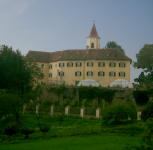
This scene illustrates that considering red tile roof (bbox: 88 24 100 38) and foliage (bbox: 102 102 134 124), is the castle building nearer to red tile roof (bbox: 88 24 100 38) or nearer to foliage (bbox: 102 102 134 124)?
red tile roof (bbox: 88 24 100 38)

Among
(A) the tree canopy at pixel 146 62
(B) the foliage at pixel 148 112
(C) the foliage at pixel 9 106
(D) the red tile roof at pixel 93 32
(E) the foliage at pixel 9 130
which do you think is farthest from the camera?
(D) the red tile roof at pixel 93 32

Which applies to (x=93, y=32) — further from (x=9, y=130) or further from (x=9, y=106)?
(x=9, y=130)

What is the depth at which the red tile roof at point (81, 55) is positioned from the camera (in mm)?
59906

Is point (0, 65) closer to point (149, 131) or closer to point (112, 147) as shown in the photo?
point (112, 147)

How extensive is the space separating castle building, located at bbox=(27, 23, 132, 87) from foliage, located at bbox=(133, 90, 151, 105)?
11283 millimetres

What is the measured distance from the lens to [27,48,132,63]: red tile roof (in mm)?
59906

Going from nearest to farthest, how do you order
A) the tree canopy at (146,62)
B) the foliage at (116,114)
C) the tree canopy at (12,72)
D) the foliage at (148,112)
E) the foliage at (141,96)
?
the foliage at (148,112), the foliage at (116,114), the tree canopy at (12,72), the foliage at (141,96), the tree canopy at (146,62)

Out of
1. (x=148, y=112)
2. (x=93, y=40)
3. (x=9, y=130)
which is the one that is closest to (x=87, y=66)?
(x=93, y=40)

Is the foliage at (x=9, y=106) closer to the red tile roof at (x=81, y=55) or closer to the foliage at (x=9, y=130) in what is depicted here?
the foliage at (x=9, y=130)

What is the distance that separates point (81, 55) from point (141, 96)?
20.0m

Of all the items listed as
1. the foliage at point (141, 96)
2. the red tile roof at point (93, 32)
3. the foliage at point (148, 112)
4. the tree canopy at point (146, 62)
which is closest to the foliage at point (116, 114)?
the foliage at point (148, 112)

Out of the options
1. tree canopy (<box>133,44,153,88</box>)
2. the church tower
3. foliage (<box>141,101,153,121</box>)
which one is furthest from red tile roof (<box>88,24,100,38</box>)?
foliage (<box>141,101,153,121</box>)

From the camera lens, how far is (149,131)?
16125 mm

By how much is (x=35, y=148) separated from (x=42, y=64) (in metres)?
49.6
